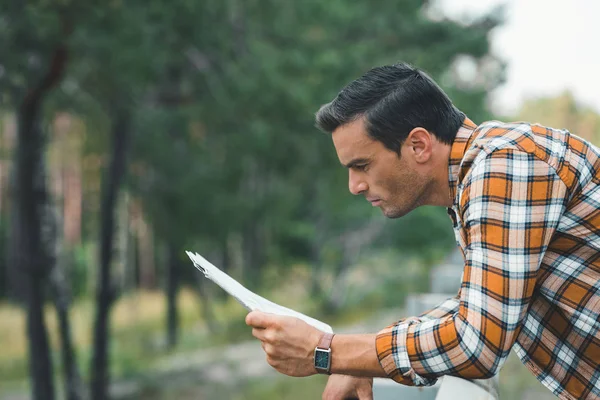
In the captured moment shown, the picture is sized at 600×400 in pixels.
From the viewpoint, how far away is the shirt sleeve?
143 cm

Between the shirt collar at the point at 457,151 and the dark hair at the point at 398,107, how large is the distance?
1cm

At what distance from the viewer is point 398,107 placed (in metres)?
1.66

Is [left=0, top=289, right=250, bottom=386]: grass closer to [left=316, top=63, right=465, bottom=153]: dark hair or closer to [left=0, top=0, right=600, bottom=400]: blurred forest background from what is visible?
[left=0, top=0, right=600, bottom=400]: blurred forest background

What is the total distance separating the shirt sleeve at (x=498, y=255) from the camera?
1.43 meters

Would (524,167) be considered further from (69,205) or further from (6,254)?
(69,205)

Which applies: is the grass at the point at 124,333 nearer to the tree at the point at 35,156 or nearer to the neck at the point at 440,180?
the tree at the point at 35,156

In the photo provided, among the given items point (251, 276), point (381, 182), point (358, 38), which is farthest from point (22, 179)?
point (251, 276)

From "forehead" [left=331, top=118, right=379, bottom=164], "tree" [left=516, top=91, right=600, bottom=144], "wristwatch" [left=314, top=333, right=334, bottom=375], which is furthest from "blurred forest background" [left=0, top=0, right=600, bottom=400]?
"tree" [left=516, top=91, right=600, bottom=144]

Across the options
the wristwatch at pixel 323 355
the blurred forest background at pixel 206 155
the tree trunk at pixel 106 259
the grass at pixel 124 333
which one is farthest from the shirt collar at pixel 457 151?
the grass at pixel 124 333

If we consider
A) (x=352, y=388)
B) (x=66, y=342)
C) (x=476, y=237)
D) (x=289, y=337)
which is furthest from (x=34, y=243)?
(x=476, y=237)

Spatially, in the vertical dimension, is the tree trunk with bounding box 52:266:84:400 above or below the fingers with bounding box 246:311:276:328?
below

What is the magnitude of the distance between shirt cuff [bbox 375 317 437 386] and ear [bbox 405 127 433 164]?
1.26ft

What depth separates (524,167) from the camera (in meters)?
1.45

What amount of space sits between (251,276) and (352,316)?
2911 mm
